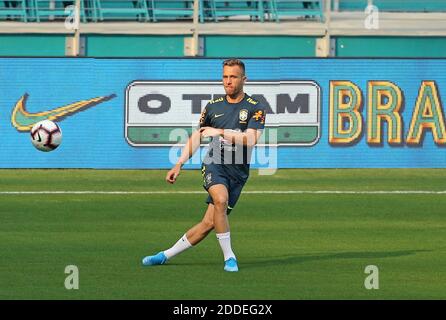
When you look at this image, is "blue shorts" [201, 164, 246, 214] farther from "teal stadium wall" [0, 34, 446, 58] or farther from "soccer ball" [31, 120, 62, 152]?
"teal stadium wall" [0, 34, 446, 58]

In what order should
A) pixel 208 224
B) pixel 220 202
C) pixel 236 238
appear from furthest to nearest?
pixel 236 238, pixel 208 224, pixel 220 202

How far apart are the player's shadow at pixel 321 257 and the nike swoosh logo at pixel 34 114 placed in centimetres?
1292

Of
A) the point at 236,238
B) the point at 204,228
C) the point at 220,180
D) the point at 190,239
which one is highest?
the point at 220,180

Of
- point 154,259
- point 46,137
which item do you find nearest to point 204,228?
point 154,259

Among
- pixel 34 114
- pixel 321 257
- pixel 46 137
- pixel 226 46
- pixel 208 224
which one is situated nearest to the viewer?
pixel 208 224

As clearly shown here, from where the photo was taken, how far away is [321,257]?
15578mm

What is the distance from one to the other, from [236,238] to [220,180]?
3.57 m

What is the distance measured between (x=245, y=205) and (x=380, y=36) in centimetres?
1236

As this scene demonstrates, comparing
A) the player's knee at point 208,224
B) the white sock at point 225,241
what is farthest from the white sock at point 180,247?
the white sock at point 225,241

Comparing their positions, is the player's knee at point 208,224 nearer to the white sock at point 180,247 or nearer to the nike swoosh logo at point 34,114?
the white sock at point 180,247

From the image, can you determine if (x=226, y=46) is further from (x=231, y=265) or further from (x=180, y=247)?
(x=231, y=265)

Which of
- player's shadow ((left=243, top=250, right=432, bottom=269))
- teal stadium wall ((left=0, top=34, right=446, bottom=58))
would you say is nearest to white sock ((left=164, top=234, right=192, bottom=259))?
player's shadow ((left=243, top=250, right=432, bottom=269))

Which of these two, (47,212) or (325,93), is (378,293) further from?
(325,93)

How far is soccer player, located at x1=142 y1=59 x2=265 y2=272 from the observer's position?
45.1ft
